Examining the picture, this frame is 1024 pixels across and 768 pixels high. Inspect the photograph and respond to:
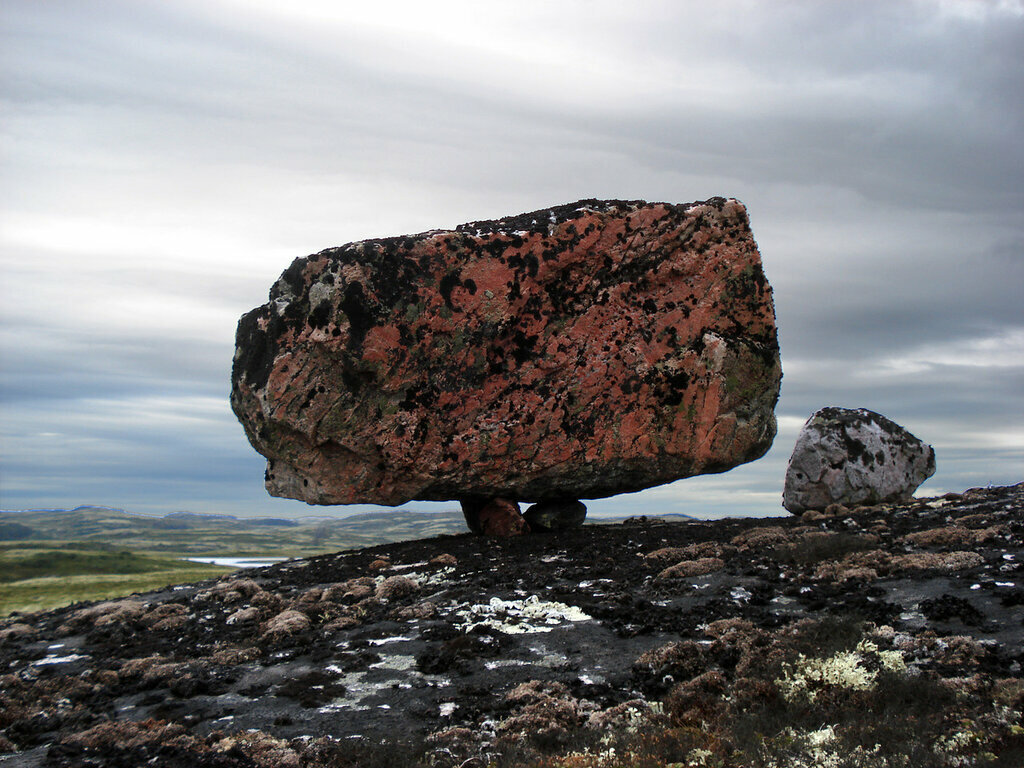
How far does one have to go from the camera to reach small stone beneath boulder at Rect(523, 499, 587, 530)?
2681cm

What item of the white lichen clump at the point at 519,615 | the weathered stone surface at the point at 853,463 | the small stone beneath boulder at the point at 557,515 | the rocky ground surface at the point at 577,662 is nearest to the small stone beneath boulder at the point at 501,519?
the small stone beneath boulder at the point at 557,515

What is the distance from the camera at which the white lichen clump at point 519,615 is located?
15883mm

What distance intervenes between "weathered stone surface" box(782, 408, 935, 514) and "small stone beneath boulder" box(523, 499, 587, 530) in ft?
31.7

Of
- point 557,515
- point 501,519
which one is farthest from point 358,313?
point 557,515

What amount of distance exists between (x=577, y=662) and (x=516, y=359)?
12053 millimetres

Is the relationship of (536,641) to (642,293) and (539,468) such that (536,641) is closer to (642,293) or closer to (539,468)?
(539,468)

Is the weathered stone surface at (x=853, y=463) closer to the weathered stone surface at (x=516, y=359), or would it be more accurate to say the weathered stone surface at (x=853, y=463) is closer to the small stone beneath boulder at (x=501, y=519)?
the weathered stone surface at (x=516, y=359)

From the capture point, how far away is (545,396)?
80.5ft

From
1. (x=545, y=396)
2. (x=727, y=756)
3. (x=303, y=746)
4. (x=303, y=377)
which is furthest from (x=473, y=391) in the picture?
(x=727, y=756)

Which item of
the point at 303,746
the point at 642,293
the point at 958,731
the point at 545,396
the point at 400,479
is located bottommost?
the point at 303,746

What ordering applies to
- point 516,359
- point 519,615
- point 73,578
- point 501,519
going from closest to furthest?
1. point 519,615
2. point 516,359
3. point 501,519
4. point 73,578

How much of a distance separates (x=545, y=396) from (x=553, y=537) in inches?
178

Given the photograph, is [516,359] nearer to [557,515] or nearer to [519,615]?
[557,515]

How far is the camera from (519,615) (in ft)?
54.3
